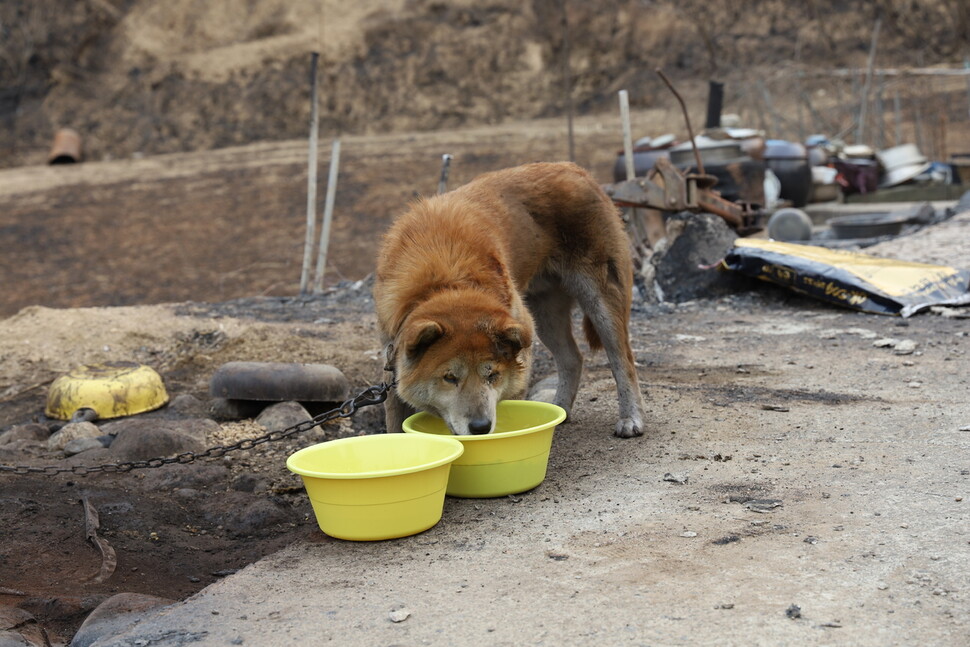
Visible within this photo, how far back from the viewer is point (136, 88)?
28828 mm

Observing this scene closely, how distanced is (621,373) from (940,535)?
204 cm

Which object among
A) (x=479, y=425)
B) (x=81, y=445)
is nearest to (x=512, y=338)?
(x=479, y=425)

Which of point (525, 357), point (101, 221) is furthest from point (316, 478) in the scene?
point (101, 221)

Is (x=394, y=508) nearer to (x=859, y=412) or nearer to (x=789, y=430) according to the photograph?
(x=789, y=430)

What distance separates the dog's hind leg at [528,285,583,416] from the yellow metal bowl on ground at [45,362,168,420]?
262 centimetres

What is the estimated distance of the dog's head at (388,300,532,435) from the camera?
3.92 m

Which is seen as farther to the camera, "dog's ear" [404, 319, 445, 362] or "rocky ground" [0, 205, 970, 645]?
"dog's ear" [404, 319, 445, 362]

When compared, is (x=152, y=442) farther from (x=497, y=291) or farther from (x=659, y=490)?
(x=659, y=490)

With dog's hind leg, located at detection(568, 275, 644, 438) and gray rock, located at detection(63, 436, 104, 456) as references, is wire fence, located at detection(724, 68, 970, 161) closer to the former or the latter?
dog's hind leg, located at detection(568, 275, 644, 438)

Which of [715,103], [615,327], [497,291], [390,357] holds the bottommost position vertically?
[615,327]

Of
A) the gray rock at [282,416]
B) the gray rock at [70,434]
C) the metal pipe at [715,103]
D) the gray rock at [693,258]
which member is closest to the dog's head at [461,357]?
the gray rock at [282,416]

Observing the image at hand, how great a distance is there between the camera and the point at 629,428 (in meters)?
4.93

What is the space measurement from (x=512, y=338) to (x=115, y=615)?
5.95ft

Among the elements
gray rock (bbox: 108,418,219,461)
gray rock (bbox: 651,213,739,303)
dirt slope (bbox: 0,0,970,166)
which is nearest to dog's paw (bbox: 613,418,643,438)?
gray rock (bbox: 108,418,219,461)
